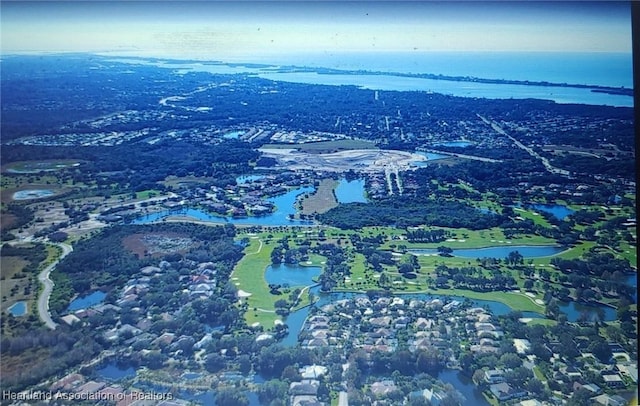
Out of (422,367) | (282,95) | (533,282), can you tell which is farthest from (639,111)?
(282,95)

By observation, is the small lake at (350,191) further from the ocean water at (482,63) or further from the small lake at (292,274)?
the ocean water at (482,63)

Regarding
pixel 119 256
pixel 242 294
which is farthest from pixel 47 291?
pixel 242 294

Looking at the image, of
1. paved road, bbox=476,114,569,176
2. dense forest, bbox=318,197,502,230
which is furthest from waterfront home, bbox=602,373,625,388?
paved road, bbox=476,114,569,176

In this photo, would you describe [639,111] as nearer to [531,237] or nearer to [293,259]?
[531,237]

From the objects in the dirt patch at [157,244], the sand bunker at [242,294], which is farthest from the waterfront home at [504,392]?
the dirt patch at [157,244]

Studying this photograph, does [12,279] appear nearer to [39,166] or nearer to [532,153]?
[39,166]
